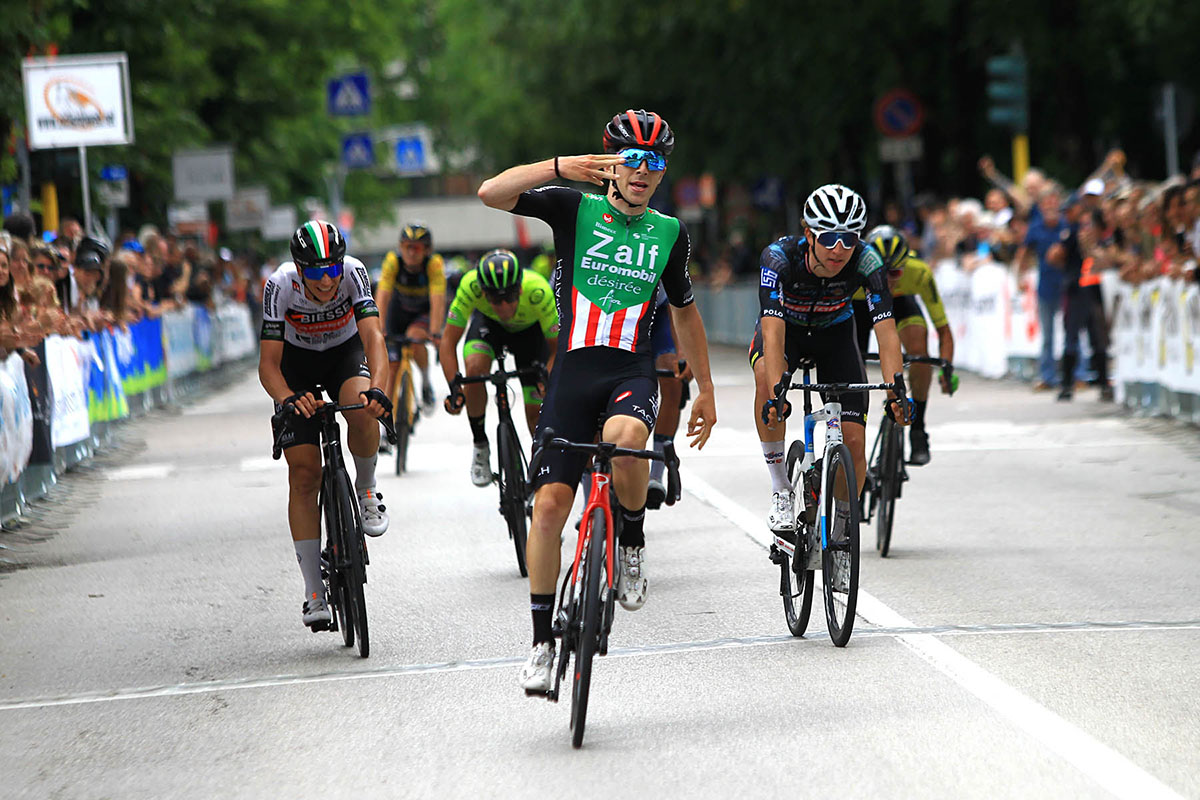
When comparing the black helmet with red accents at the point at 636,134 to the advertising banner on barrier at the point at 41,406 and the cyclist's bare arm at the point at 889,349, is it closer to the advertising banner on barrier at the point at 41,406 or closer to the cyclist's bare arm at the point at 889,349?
the cyclist's bare arm at the point at 889,349

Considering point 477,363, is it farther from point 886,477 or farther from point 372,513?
point 372,513

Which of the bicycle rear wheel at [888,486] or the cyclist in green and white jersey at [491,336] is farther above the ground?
the cyclist in green and white jersey at [491,336]

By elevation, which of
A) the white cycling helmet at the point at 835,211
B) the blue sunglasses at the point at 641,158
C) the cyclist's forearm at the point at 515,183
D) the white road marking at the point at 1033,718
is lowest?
the white road marking at the point at 1033,718

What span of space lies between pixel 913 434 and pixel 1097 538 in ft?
4.14

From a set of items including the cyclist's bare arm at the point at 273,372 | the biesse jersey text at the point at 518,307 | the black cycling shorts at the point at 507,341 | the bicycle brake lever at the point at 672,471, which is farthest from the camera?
the black cycling shorts at the point at 507,341

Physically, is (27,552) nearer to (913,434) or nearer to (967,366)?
(913,434)

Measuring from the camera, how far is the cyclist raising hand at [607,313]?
6.66 metres

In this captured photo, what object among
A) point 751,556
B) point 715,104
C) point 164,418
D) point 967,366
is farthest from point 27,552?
point 715,104

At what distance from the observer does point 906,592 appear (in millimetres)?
9203

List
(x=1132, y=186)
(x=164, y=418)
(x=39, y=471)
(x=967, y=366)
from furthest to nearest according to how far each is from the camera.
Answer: (x=967, y=366)
(x=164, y=418)
(x=1132, y=186)
(x=39, y=471)

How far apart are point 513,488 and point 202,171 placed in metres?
24.8

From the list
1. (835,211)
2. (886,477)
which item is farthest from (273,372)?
(886,477)

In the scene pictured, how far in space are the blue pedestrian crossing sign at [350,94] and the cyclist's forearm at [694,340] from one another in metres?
38.6

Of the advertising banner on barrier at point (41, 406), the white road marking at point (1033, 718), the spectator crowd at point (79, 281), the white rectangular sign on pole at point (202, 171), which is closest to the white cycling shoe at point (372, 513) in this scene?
the white road marking at point (1033, 718)
